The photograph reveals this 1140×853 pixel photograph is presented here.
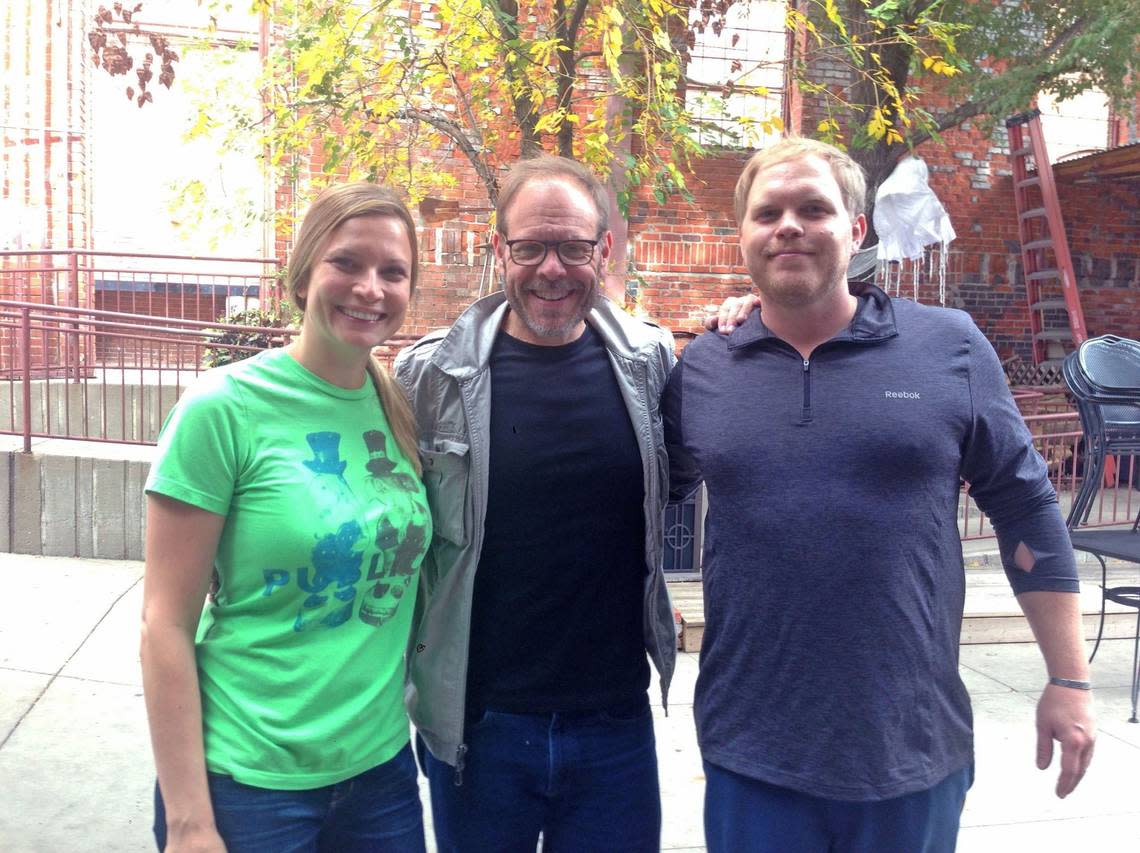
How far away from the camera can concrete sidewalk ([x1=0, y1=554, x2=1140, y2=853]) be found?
3.75 meters

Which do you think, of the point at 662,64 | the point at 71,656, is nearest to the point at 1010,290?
the point at 662,64

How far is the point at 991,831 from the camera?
12.7 feet

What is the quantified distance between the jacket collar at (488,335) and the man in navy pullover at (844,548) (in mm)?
345

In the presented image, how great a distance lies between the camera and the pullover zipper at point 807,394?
2102 mm

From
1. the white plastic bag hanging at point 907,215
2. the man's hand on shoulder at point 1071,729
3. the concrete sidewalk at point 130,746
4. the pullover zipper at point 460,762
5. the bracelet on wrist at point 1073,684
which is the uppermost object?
the white plastic bag hanging at point 907,215

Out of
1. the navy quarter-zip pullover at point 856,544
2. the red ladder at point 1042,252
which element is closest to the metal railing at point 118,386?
the red ladder at point 1042,252

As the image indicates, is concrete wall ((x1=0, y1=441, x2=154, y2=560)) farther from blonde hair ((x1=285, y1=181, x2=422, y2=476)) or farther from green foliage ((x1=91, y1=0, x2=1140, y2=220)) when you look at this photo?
blonde hair ((x1=285, y1=181, x2=422, y2=476))

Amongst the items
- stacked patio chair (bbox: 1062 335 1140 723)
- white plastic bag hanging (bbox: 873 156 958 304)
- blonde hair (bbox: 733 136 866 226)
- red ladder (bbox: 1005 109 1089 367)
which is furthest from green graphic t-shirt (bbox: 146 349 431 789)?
red ladder (bbox: 1005 109 1089 367)

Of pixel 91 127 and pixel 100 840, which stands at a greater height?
pixel 91 127

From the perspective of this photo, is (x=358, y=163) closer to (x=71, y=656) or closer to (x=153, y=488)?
(x=71, y=656)

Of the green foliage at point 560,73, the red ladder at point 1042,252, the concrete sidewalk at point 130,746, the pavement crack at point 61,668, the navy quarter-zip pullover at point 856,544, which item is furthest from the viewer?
the red ladder at point 1042,252

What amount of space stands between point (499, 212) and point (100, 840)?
2.56 meters

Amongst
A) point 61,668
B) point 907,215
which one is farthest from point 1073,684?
point 907,215

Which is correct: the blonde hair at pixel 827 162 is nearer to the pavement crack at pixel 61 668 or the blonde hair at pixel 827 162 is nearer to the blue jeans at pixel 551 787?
the blue jeans at pixel 551 787
